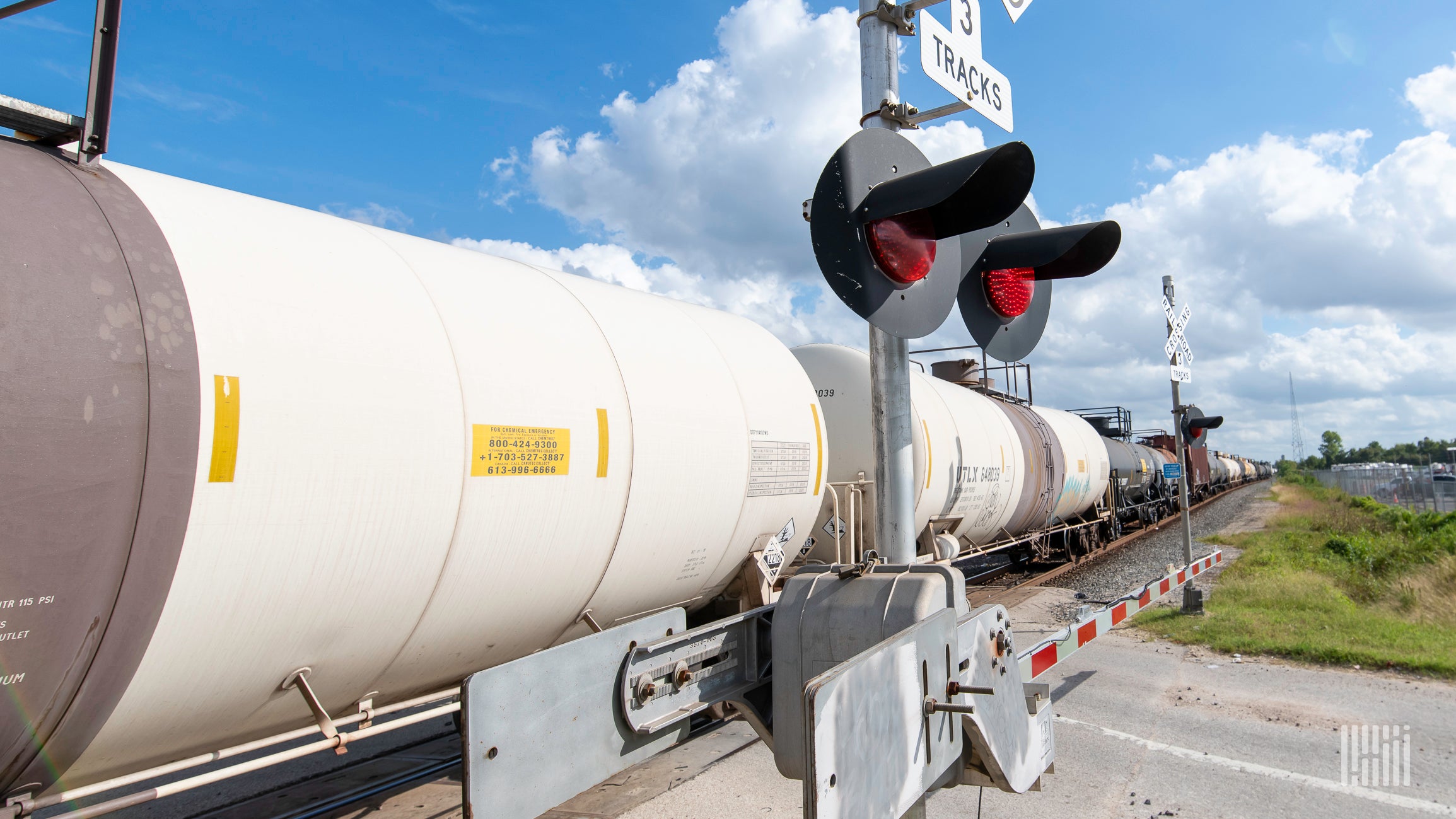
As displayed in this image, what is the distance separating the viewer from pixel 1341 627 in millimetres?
9047

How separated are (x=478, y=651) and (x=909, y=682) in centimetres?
253

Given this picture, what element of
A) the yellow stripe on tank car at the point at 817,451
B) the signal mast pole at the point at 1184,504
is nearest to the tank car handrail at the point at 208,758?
the yellow stripe on tank car at the point at 817,451

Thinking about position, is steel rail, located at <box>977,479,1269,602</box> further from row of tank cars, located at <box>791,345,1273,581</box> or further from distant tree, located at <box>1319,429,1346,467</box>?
distant tree, located at <box>1319,429,1346,467</box>

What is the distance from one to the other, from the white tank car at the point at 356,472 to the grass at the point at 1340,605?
6926 mm

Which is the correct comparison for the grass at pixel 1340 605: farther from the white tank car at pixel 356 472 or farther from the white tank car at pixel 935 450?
the white tank car at pixel 356 472

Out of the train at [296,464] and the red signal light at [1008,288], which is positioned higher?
the red signal light at [1008,288]

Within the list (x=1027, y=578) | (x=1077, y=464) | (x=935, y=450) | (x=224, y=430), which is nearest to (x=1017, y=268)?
(x=224, y=430)

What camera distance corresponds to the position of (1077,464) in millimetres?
15633

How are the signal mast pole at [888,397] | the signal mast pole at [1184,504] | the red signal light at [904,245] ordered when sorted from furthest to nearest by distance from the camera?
the signal mast pole at [1184,504], the signal mast pole at [888,397], the red signal light at [904,245]

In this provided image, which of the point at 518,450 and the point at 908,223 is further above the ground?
the point at 908,223

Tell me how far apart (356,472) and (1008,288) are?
9.00 feet

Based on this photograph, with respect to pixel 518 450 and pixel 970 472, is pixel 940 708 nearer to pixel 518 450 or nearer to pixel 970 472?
pixel 518 450

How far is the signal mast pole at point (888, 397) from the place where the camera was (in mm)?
3098

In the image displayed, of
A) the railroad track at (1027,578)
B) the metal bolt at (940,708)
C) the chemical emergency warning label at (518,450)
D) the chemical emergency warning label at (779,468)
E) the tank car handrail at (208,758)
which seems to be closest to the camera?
the metal bolt at (940,708)
